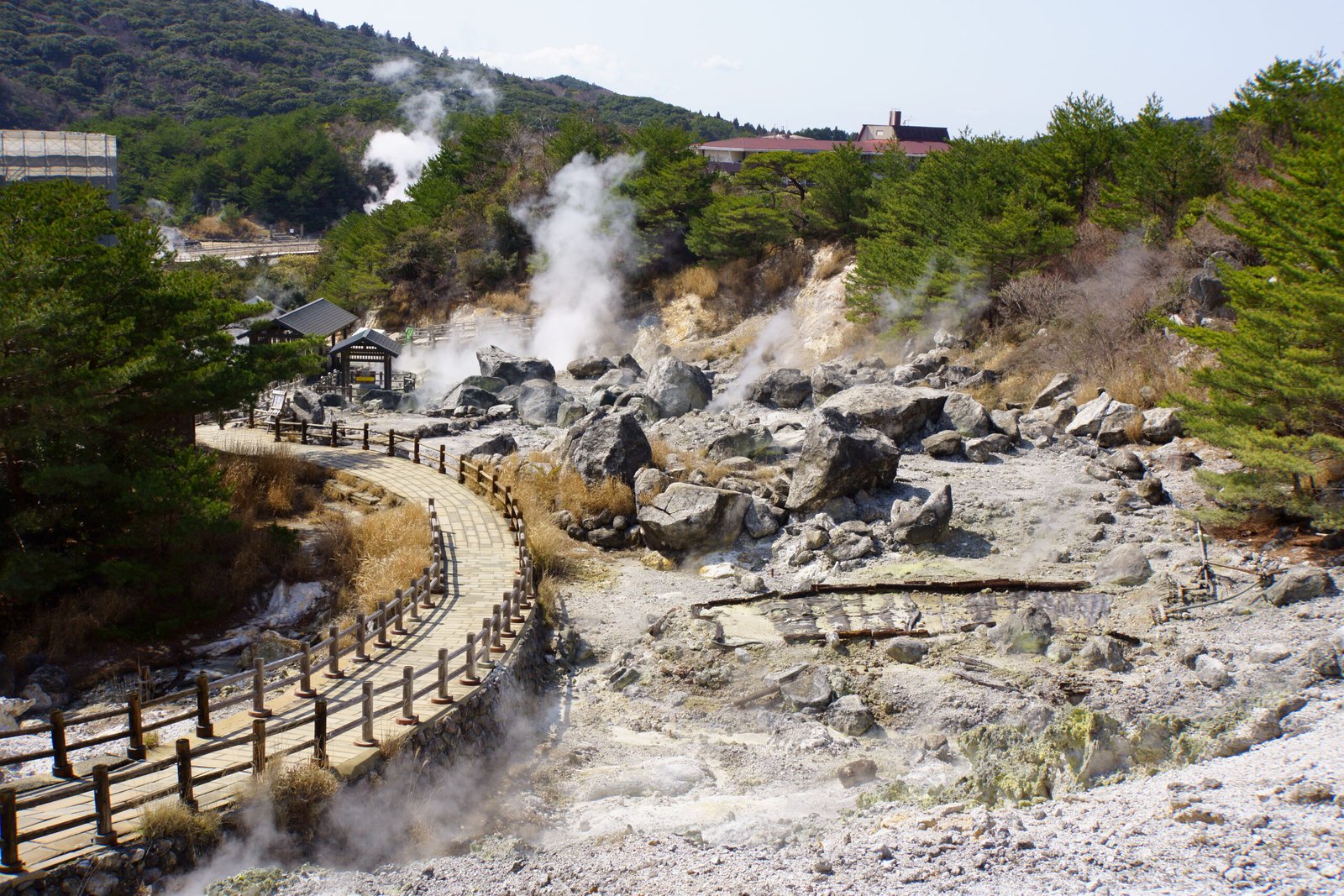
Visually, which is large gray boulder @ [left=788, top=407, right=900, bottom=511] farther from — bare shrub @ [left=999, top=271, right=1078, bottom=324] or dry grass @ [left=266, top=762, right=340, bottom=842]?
bare shrub @ [left=999, top=271, right=1078, bottom=324]

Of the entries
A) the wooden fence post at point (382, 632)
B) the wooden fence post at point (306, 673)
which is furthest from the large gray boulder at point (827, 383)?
the wooden fence post at point (306, 673)

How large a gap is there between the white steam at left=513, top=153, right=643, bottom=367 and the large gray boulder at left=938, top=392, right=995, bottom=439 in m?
25.6

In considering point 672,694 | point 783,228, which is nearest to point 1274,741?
point 672,694

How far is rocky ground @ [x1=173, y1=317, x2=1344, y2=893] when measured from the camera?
1005cm

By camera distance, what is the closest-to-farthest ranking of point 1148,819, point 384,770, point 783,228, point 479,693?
point 1148,819, point 384,770, point 479,693, point 783,228

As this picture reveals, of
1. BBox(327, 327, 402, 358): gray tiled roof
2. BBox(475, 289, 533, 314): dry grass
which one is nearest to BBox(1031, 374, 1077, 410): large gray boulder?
BBox(327, 327, 402, 358): gray tiled roof

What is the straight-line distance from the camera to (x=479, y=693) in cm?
1350

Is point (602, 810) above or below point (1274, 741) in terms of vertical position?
below

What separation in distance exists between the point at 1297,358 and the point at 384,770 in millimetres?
15061

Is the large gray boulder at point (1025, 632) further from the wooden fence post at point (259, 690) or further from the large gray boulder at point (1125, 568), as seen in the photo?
the wooden fence post at point (259, 690)

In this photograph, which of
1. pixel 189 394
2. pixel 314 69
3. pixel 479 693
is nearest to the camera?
pixel 479 693

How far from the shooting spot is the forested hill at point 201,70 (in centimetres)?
11069

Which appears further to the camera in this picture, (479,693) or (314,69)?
(314,69)

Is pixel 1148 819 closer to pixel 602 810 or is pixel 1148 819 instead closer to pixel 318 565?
pixel 602 810
